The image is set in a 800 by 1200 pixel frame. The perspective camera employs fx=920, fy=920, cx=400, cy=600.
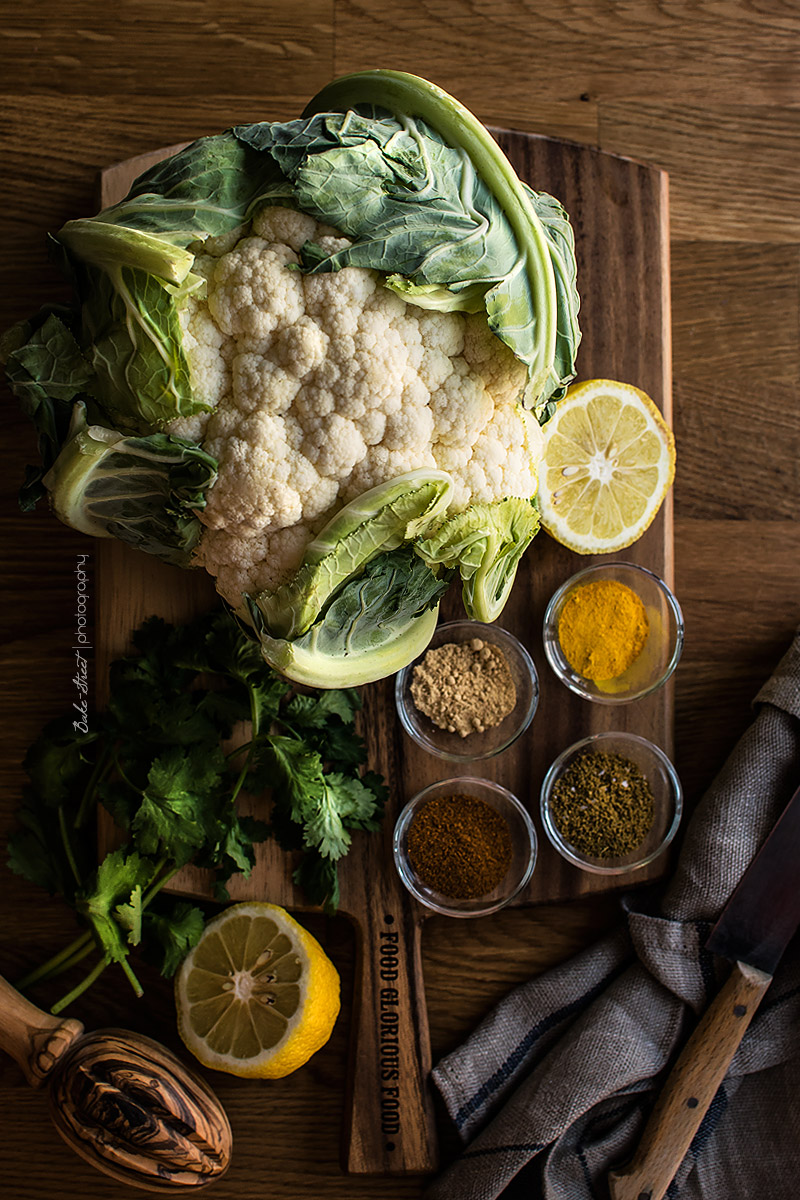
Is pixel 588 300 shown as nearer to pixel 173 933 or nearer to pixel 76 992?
pixel 173 933

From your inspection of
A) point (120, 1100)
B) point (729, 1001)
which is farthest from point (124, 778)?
point (729, 1001)

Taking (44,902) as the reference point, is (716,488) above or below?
above

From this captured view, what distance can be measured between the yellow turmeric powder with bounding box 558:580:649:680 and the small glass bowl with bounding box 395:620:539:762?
2.9 inches

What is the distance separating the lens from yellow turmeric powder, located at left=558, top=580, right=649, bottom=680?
146cm

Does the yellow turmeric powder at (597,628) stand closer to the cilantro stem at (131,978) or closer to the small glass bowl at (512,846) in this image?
the small glass bowl at (512,846)

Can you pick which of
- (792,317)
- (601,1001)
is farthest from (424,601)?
(792,317)

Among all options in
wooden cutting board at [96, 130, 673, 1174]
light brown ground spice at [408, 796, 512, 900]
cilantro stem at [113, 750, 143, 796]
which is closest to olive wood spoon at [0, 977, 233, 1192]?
wooden cutting board at [96, 130, 673, 1174]

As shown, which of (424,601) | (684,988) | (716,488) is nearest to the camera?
(424,601)

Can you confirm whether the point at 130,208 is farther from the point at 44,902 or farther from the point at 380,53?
the point at 44,902

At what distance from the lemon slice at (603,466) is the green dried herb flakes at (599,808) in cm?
35

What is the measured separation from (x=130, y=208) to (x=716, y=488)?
1022mm

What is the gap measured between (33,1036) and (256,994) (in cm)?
34

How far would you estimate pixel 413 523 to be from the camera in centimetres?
108

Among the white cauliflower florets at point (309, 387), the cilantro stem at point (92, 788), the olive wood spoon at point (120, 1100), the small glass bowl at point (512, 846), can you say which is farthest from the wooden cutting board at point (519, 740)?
the white cauliflower florets at point (309, 387)
